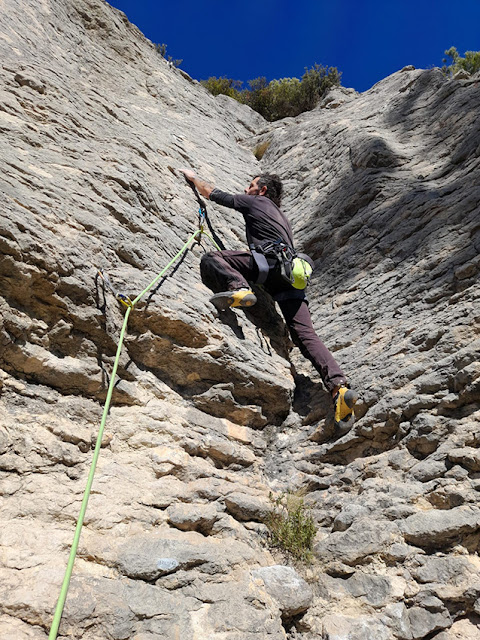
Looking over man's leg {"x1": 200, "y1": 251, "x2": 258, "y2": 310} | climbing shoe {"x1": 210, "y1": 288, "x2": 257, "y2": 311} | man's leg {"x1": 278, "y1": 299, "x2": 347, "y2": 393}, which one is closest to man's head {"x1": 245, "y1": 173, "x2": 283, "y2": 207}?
man's leg {"x1": 200, "y1": 251, "x2": 258, "y2": 310}

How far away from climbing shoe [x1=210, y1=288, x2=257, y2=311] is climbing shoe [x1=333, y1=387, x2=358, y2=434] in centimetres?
117

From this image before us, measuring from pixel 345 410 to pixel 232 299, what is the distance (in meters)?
1.37

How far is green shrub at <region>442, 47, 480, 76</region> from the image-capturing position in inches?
584

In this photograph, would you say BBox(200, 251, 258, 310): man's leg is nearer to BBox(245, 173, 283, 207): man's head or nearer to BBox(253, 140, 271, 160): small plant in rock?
BBox(245, 173, 283, 207): man's head

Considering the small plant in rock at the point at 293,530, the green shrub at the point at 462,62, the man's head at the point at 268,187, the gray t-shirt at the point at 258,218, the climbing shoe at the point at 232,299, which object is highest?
the green shrub at the point at 462,62

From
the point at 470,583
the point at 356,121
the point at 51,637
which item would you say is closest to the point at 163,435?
the point at 51,637

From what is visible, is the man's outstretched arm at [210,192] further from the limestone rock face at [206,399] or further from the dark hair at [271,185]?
the dark hair at [271,185]

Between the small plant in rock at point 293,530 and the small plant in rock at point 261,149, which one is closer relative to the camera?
the small plant in rock at point 293,530

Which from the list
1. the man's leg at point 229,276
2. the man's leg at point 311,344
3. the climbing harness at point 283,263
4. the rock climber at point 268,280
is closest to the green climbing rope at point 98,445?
the man's leg at point 229,276

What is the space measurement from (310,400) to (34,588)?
2.79 metres

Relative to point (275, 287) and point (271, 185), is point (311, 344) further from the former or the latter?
point (271, 185)

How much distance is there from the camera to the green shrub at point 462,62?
14.8 metres

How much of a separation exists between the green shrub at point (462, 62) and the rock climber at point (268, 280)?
1274 centimetres

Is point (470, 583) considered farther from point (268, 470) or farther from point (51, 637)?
point (51, 637)
